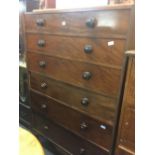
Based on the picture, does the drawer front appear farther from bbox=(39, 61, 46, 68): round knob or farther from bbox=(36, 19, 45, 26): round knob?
bbox=(39, 61, 46, 68): round knob

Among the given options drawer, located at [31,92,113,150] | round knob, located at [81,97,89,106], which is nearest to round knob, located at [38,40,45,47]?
drawer, located at [31,92,113,150]

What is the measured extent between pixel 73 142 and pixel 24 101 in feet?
2.67

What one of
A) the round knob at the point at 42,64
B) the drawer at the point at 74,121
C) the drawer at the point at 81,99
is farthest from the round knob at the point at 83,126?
the round knob at the point at 42,64

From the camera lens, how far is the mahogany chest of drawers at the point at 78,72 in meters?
1.15

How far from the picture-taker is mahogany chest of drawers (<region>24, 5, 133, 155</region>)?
3.78ft

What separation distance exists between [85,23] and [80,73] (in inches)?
13.4

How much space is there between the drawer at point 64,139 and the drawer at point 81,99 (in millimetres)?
261

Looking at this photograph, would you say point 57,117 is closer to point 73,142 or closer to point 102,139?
point 73,142

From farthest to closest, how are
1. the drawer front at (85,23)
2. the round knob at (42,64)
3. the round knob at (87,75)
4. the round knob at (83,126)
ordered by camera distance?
1. the round knob at (42,64)
2. the round knob at (83,126)
3. the round knob at (87,75)
4. the drawer front at (85,23)

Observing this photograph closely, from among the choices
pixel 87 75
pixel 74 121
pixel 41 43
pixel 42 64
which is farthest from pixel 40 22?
pixel 74 121

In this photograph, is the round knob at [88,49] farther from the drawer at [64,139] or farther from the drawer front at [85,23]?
the drawer at [64,139]

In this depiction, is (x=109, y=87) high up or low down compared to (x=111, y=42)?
down
